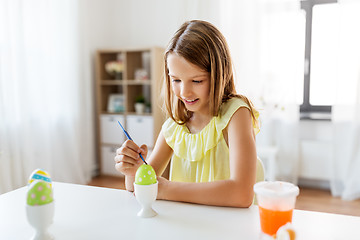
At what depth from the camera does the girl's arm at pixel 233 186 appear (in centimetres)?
92

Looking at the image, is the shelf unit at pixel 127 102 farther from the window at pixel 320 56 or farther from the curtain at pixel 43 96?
the window at pixel 320 56

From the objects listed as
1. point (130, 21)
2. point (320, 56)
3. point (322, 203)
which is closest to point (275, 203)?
point (322, 203)

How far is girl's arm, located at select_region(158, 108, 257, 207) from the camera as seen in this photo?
922mm

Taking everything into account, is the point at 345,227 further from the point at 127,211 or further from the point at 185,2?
the point at 185,2

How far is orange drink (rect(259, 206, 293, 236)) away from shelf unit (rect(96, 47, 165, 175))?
281cm

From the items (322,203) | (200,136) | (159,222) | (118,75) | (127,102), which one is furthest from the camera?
(118,75)

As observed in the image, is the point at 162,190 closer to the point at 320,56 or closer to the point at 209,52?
the point at 209,52

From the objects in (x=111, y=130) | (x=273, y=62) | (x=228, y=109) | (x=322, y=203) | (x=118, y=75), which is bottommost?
(x=322, y=203)

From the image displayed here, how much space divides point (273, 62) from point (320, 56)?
1.53 feet

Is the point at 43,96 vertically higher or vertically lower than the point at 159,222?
higher

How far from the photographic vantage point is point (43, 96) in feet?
9.86

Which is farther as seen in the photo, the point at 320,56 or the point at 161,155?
the point at 320,56

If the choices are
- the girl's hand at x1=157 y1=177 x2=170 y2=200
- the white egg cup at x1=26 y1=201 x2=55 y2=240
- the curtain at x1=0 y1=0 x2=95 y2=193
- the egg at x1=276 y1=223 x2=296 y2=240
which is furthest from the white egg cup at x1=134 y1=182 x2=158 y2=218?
the curtain at x1=0 y1=0 x2=95 y2=193

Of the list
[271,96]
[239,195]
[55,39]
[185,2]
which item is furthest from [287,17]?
[239,195]
